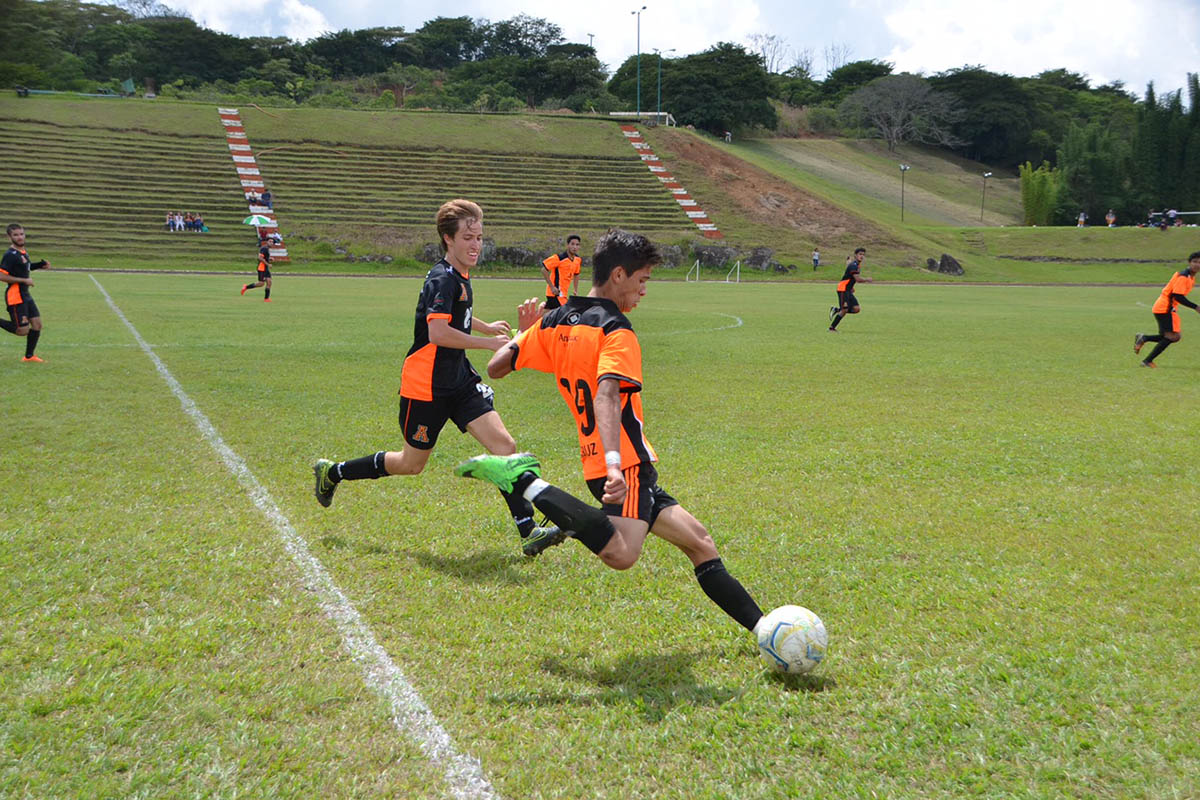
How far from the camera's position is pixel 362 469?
5703mm

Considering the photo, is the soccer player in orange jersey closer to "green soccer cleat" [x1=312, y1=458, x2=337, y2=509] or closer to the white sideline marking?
the white sideline marking

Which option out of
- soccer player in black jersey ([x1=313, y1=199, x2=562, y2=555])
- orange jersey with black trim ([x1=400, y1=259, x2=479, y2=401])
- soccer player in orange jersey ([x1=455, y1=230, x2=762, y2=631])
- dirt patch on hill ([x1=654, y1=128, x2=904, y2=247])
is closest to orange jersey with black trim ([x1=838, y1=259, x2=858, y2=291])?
soccer player in black jersey ([x1=313, y1=199, x2=562, y2=555])

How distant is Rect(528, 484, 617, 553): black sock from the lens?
11.8ft

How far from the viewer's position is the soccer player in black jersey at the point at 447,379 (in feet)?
17.3

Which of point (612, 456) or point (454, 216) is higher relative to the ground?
point (454, 216)

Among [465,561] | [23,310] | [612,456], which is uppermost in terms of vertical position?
[612,456]

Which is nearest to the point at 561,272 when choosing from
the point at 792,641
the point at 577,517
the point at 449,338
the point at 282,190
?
the point at 449,338

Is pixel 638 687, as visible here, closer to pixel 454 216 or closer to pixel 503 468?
pixel 503 468

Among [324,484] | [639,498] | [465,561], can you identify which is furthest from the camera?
[324,484]

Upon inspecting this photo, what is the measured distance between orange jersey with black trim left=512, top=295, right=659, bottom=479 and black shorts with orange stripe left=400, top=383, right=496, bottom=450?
1548 mm

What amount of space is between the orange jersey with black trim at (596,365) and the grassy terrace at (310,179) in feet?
150

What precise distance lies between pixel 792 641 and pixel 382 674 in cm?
180

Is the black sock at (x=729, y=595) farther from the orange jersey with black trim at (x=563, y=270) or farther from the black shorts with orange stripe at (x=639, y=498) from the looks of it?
the orange jersey with black trim at (x=563, y=270)

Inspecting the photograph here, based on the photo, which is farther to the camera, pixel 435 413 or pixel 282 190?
pixel 282 190
